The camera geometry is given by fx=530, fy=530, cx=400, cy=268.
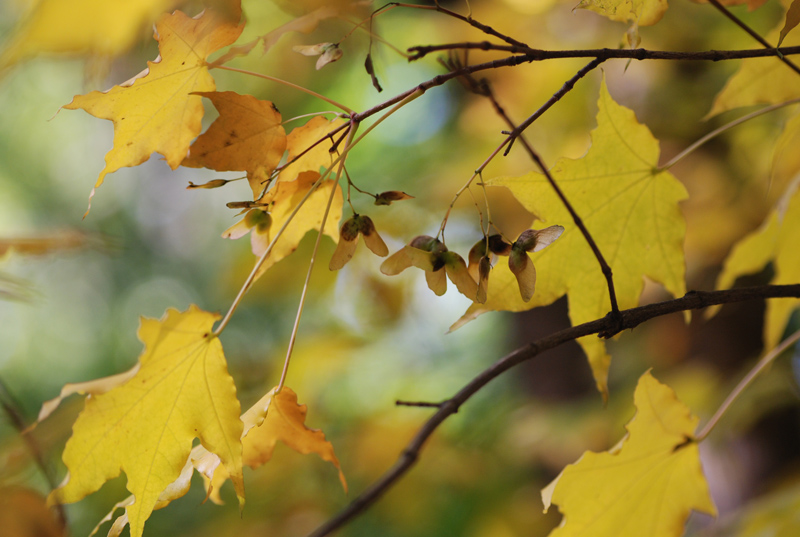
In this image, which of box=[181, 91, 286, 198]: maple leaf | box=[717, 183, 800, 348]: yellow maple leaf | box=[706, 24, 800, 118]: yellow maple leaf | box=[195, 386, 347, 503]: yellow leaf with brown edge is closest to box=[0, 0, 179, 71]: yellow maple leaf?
box=[181, 91, 286, 198]: maple leaf

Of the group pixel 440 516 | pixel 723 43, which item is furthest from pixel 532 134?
pixel 440 516

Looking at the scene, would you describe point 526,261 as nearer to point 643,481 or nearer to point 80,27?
point 643,481

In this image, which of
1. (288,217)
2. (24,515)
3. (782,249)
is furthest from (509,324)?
(24,515)

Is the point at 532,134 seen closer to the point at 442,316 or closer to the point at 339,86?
the point at 339,86

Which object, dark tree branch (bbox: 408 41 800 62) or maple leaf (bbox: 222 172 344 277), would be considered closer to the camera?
dark tree branch (bbox: 408 41 800 62)

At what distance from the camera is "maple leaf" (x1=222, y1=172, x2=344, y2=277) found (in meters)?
0.50

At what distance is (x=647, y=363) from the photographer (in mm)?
1730

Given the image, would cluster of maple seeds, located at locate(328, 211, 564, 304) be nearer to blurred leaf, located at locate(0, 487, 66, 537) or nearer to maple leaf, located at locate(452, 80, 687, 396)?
maple leaf, located at locate(452, 80, 687, 396)

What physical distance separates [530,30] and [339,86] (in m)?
1.52

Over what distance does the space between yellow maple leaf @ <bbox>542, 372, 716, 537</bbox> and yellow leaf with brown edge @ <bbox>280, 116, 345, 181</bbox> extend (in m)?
0.38

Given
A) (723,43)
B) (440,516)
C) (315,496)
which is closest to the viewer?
(723,43)

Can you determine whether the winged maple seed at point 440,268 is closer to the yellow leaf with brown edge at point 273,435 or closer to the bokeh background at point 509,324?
the yellow leaf with brown edge at point 273,435

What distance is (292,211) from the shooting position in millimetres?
519

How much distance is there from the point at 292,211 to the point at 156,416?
0.75ft
